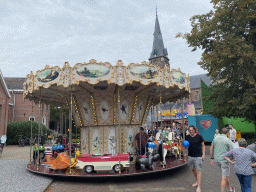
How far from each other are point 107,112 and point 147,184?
4193 millimetres

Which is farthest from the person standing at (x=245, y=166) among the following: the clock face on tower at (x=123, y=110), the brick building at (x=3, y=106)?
the brick building at (x=3, y=106)

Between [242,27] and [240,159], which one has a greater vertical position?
[242,27]

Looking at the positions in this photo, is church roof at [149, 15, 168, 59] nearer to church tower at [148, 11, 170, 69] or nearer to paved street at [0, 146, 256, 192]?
church tower at [148, 11, 170, 69]

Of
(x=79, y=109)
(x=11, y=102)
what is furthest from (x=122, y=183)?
(x=11, y=102)

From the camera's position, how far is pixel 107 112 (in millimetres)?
→ 10297

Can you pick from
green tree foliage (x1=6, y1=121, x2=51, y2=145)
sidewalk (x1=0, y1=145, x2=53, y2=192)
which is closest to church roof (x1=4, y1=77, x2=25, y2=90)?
green tree foliage (x1=6, y1=121, x2=51, y2=145)

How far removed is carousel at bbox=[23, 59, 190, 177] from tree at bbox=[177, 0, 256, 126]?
4068 millimetres

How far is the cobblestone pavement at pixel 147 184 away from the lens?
260 inches

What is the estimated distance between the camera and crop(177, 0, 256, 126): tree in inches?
506

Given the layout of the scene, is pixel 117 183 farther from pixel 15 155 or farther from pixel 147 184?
pixel 15 155

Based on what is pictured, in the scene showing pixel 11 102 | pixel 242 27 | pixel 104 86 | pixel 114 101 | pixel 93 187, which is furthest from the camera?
pixel 11 102

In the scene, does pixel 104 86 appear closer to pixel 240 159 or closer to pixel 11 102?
pixel 240 159

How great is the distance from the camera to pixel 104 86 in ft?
31.1

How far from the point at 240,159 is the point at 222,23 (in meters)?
12.8
